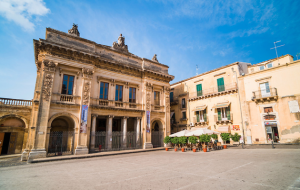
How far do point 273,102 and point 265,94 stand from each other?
4.36 ft

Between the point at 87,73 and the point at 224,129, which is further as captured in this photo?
the point at 224,129

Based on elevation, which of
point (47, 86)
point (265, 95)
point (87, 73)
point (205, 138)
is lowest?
point (205, 138)

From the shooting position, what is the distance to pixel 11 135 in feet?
56.0

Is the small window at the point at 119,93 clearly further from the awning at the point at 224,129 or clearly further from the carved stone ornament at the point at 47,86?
the awning at the point at 224,129

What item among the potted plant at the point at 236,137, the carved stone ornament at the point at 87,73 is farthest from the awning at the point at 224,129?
the carved stone ornament at the point at 87,73

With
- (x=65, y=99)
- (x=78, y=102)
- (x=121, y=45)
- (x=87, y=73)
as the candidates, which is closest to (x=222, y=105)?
(x=121, y=45)

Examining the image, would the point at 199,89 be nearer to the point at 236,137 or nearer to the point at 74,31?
the point at 236,137

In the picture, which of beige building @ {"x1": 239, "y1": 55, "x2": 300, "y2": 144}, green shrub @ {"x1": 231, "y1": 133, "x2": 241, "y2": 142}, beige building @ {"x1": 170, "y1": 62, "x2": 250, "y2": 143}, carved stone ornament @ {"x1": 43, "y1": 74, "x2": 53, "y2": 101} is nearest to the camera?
carved stone ornament @ {"x1": 43, "y1": 74, "x2": 53, "y2": 101}

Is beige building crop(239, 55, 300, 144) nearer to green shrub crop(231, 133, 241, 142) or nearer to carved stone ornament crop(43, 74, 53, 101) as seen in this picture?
green shrub crop(231, 133, 241, 142)

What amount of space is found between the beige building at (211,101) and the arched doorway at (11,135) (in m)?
22.0

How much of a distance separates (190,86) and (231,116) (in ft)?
29.0

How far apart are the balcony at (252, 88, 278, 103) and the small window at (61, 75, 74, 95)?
22067 millimetres

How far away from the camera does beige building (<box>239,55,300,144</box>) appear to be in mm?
18297

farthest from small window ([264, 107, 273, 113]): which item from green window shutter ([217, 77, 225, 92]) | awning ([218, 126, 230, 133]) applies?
green window shutter ([217, 77, 225, 92])
